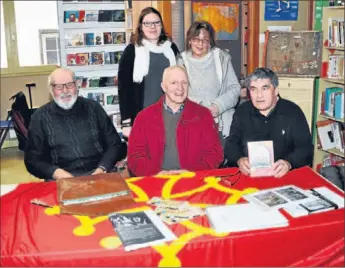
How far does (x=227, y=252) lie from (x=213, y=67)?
1.73m

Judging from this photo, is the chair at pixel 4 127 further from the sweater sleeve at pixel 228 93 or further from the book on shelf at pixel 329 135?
the book on shelf at pixel 329 135

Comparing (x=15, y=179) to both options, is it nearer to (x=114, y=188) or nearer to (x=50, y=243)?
(x=114, y=188)

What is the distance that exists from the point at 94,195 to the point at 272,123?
108 cm

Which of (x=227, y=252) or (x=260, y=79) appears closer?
(x=227, y=252)

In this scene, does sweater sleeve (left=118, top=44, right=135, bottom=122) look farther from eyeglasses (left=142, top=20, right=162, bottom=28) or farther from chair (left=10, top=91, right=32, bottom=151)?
chair (left=10, top=91, right=32, bottom=151)

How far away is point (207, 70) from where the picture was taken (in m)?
3.04

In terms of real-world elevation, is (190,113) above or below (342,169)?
above

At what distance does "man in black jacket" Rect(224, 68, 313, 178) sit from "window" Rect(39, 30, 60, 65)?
4.45 m

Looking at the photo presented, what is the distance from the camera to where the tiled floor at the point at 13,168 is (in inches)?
184

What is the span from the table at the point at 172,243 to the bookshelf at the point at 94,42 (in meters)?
3.81

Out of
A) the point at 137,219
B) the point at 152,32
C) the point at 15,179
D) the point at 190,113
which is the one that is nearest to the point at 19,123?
the point at 15,179

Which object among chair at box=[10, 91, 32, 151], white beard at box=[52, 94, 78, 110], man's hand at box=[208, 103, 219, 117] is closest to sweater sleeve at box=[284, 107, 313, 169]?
man's hand at box=[208, 103, 219, 117]

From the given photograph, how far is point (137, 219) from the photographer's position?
167 centimetres

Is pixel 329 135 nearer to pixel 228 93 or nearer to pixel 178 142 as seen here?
pixel 228 93
